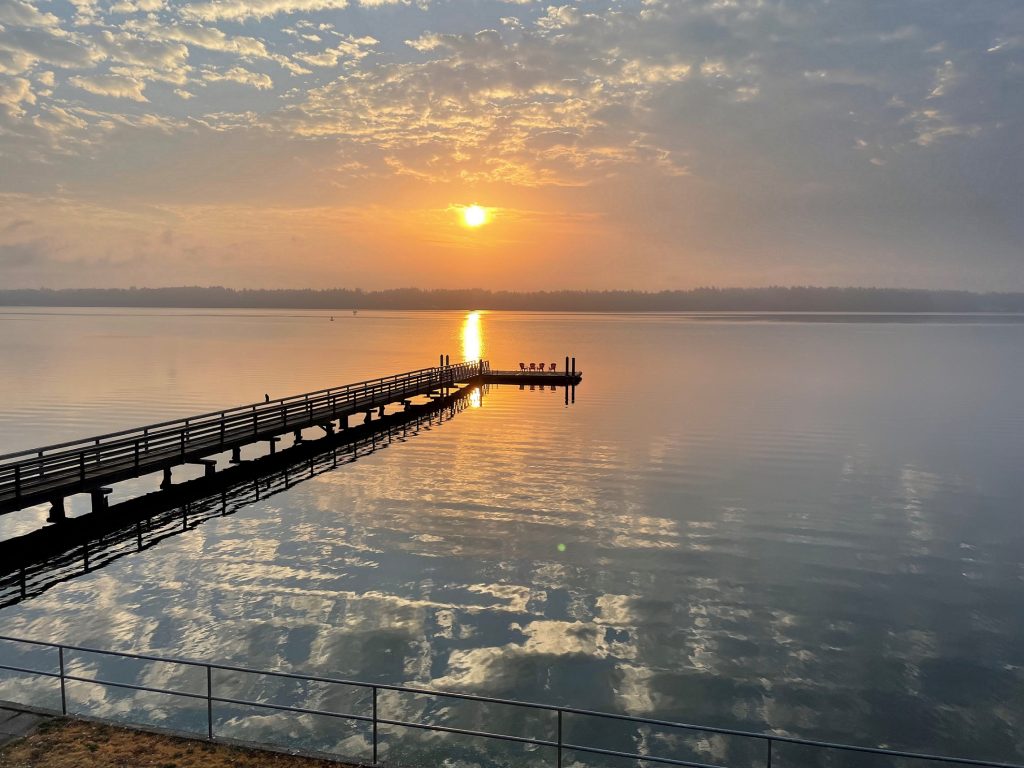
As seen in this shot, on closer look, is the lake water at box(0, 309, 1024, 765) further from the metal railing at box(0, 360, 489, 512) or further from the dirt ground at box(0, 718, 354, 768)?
the dirt ground at box(0, 718, 354, 768)

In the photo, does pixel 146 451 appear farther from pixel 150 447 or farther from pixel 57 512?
pixel 57 512

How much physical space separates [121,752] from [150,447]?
26709mm

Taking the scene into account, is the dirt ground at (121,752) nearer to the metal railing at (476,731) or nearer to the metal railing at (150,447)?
the metal railing at (476,731)

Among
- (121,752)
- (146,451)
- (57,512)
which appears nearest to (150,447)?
(146,451)

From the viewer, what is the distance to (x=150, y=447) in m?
34.8

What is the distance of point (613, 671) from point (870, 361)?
457ft

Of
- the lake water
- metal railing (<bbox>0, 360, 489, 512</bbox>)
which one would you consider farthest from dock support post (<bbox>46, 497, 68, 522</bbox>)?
the lake water

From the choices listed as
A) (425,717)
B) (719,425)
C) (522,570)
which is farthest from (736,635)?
(719,425)

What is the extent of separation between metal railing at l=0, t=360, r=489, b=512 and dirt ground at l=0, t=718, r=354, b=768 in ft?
55.0

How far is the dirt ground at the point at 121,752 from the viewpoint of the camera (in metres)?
10.6

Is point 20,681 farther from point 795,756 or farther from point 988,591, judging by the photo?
point 988,591

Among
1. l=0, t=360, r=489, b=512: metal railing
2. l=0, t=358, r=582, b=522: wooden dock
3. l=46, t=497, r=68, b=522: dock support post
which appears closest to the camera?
l=0, t=358, r=582, b=522: wooden dock

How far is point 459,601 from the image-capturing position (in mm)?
21188

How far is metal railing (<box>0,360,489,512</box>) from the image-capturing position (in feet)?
86.8
